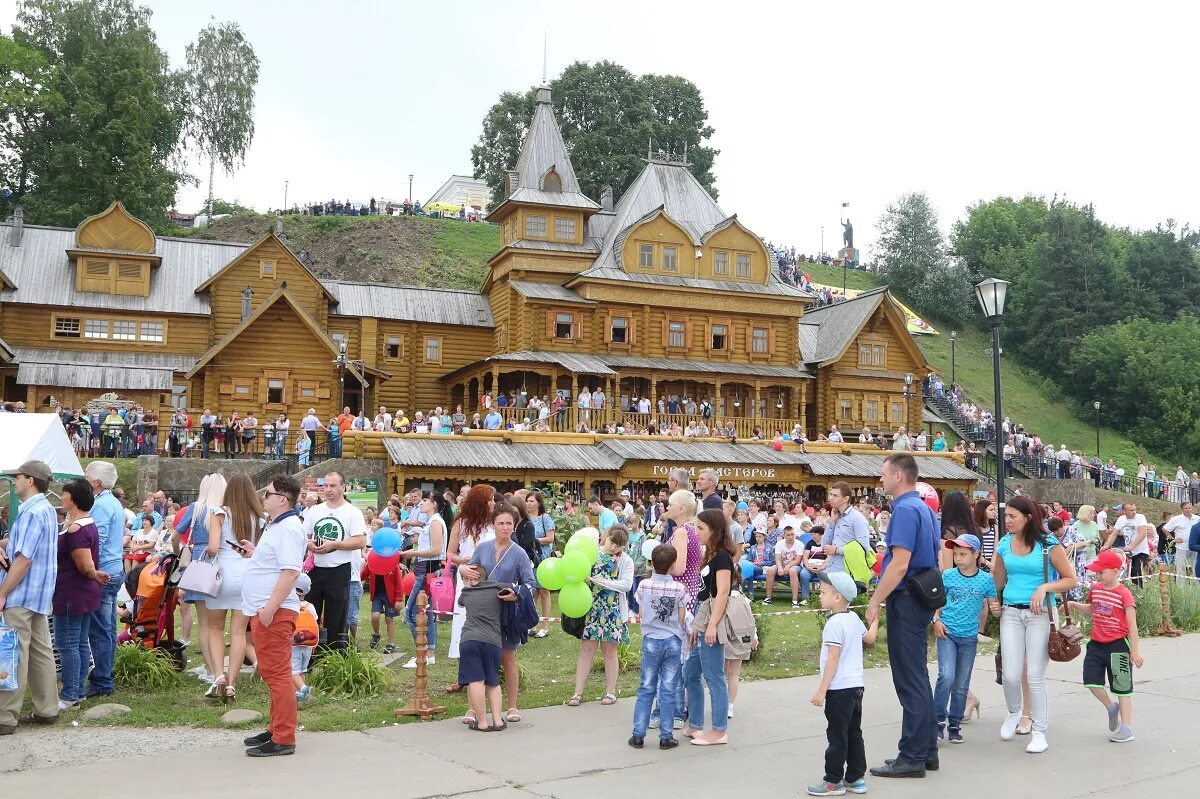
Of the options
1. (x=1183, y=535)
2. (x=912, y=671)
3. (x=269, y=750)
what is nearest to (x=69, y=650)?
(x=269, y=750)

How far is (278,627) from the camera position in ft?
25.6

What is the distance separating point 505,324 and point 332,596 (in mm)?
32248

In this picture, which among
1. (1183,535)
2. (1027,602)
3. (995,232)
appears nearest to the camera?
(1027,602)

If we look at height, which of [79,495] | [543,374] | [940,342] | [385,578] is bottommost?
[385,578]

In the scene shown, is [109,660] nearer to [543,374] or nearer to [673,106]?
[543,374]

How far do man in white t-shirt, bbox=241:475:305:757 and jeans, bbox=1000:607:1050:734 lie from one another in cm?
559

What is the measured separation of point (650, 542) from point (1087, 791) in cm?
483

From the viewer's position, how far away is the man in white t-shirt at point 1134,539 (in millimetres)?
20578

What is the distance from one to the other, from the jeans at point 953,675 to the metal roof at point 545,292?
32.4 metres

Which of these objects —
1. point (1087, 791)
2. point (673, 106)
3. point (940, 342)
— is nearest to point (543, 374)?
point (1087, 791)

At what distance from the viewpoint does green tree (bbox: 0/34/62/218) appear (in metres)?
50.1

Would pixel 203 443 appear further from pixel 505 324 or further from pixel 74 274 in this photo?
pixel 505 324

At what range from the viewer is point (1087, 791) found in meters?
7.14

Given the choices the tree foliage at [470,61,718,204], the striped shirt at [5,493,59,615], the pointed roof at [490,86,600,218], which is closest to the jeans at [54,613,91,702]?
the striped shirt at [5,493,59,615]
